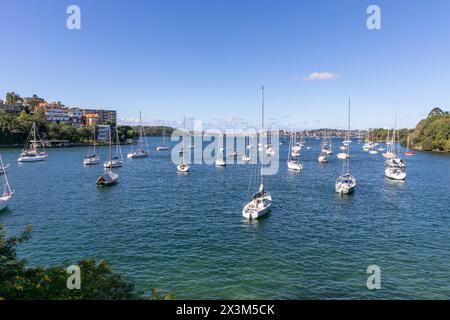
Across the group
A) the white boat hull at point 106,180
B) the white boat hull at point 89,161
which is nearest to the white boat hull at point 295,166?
the white boat hull at point 106,180

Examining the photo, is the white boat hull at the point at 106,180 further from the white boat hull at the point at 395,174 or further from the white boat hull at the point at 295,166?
the white boat hull at the point at 395,174

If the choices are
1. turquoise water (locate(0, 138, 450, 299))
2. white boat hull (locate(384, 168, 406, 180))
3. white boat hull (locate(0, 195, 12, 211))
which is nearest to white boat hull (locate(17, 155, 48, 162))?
turquoise water (locate(0, 138, 450, 299))

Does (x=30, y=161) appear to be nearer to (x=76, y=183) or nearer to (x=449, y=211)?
(x=76, y=183)

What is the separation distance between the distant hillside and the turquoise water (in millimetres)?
122167

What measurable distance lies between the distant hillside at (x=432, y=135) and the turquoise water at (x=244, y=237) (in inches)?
4810

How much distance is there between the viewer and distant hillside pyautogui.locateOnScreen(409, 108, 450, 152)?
165875 mm

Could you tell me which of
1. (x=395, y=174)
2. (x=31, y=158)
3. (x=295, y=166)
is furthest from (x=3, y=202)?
(x=395, y=174)

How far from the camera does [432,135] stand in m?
173

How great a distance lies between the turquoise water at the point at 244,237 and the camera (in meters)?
24.7

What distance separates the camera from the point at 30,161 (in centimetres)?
10581

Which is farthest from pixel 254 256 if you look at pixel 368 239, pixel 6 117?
pixel 6 117
